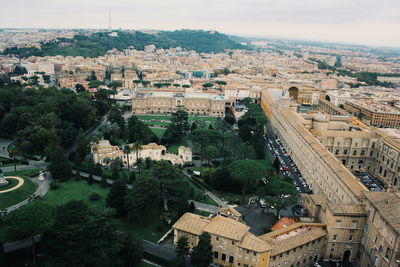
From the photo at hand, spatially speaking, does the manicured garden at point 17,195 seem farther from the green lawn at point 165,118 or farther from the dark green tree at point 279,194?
the green lawn at point 165,118

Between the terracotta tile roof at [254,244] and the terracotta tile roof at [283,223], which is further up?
the terracotta tile roof at [254,244]

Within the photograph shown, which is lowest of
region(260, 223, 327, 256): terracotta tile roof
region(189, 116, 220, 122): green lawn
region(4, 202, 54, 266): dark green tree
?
region(189, 116, 220, 122): green lawn

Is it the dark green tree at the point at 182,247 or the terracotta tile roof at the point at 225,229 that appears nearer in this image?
the terracotta tile roof at the point at 225,229

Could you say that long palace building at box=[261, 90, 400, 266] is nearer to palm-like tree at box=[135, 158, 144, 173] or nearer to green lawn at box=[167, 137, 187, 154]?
green lawn at box=[167, 137, 187, 154]

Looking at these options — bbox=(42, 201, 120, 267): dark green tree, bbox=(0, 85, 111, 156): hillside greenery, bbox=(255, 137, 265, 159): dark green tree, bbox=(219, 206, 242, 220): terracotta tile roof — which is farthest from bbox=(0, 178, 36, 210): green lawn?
bbox=(255, 137, 265, 159): dark green tree

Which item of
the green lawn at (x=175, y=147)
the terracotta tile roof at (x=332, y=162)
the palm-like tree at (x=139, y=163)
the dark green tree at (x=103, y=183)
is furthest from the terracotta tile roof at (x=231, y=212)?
the green lawn at (x=175, y=147)

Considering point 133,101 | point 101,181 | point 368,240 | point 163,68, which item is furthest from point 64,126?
point 163,68
